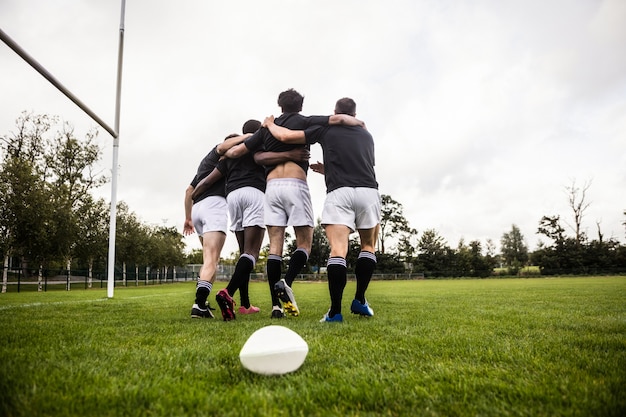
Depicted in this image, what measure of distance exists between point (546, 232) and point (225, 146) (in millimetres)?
70201

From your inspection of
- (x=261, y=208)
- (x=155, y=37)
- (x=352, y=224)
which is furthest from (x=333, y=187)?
(x=155, y=37)

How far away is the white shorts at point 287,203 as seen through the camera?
4629 millimetres

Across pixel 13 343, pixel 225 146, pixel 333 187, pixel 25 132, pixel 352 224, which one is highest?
pixel 25 132

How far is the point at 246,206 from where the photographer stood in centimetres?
490

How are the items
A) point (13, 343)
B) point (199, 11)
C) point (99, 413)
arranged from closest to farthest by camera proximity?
point (99, 413)
point (13, 343)
point (199, 11)

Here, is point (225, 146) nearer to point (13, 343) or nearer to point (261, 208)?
point (261, 208)

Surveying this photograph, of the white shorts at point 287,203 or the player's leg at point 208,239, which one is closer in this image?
the player's leg at point 208,239

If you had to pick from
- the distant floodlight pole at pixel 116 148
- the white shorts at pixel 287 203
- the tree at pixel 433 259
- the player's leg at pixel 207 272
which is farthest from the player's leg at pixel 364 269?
the tree at pixel 433 259

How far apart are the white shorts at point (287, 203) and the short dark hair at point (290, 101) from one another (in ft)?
3.41

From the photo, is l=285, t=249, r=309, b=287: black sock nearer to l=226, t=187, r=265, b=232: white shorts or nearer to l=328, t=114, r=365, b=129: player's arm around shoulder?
l=226, t=187, r=265, b=232: white shorts

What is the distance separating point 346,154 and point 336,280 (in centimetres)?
150

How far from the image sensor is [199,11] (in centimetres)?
952

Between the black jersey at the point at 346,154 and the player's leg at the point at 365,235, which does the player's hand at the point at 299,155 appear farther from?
the player's leg at the point at 365,235

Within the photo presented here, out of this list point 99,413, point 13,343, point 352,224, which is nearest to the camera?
point 99,413
